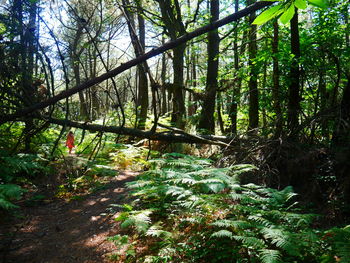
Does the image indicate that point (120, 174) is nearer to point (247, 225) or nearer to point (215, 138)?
point (215, 138)

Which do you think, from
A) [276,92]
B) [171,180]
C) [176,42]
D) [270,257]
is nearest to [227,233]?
[270,257]

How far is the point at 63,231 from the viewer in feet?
15.3

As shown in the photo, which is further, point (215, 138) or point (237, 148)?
point (215, 138)

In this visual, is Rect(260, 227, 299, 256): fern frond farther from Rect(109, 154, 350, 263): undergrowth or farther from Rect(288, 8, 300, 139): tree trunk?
Rect(288, 8, 300, 139): tree trunk

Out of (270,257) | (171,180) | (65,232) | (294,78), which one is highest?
(294,78)

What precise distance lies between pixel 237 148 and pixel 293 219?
263cm

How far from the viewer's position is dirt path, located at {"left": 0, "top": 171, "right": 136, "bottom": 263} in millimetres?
3807

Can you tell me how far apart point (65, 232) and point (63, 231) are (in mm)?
72

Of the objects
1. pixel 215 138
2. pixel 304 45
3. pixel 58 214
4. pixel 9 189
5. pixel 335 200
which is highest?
pixel 304 45

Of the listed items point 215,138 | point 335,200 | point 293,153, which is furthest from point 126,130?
point 335,200

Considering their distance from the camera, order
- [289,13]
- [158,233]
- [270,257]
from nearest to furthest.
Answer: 1. [289,13]
2. [270,257]
3. [158,233]

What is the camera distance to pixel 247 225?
298 centimetres

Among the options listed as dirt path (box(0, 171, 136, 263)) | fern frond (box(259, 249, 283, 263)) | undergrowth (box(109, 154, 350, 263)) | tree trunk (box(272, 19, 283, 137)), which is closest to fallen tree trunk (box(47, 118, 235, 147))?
undergrowth (box(109, 154, 350, 263))

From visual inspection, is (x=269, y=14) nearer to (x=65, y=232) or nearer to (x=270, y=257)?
(x=270, y=257)
